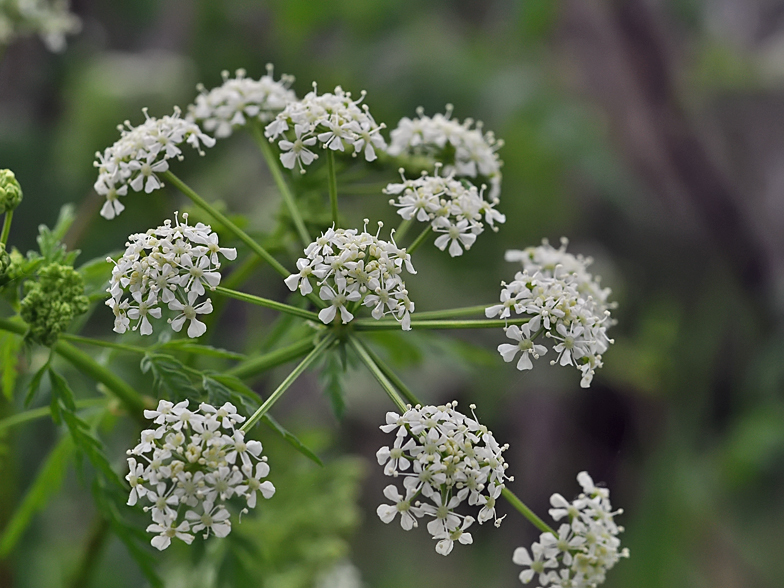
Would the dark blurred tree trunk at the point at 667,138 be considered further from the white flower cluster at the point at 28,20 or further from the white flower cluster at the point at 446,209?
the white flower cluster at the point at 446,209

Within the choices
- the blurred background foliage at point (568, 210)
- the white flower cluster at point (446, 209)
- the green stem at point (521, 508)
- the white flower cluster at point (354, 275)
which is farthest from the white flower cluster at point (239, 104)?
the blurred background foliage at point (568, 210)

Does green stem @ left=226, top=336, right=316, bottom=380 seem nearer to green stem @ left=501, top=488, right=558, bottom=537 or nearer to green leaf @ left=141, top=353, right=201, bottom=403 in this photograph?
green leaf @ left=141, top=353, right=201, bottom=403

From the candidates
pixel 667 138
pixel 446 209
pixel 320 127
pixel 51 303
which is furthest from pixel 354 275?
pixel 667 138

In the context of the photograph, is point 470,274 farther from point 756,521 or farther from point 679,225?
point 756,521

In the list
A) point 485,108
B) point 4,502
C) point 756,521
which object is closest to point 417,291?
point 485,108

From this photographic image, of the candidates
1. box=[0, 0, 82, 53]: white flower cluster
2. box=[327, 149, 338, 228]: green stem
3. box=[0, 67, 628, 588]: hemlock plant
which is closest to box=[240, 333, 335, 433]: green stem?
box=[0, 67, 628, 588]: hemlock plant

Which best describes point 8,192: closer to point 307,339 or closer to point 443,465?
point 307,339

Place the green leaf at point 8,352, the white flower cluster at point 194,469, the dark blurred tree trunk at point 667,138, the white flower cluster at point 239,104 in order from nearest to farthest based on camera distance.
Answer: the white flower cluster at point 194,469, the green leaf at point 8,352, the white flower cluster at point 239,104, the dark blurred tree trunk at point 667,138
